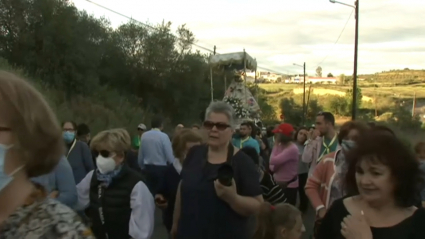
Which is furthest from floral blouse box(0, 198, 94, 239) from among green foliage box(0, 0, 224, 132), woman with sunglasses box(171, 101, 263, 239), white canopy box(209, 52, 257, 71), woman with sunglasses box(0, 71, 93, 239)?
white canopy box(209, 52, 257, 71)

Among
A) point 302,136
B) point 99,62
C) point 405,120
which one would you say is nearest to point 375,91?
point 405,120

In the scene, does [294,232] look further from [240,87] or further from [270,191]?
[240,87]

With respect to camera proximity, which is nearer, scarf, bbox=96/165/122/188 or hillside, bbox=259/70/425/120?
scarf, bbox=96/165/122/188

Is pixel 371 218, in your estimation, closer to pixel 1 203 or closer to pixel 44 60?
pixel 1 203

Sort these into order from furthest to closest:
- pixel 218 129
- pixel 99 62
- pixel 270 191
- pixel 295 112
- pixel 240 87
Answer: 1. pixel 295 112
2. pixel 99 62
3. pixel 240 87
4. pixel 270 191
5. pixel 218 129

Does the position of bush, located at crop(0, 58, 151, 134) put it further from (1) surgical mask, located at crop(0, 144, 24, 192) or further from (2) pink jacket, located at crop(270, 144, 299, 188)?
(1) surgical mask, located at crop(0, 144, 24, 192)

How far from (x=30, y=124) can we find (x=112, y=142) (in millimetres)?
3130

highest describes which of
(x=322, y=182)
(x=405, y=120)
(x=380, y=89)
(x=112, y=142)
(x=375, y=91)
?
(x=112, y=142)

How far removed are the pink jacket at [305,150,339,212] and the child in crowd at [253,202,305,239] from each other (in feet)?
4.04

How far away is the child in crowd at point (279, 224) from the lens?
4172 mm

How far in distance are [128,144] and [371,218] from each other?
98.2 inches

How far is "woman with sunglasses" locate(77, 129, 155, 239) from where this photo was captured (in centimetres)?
468

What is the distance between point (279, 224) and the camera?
4.18 m

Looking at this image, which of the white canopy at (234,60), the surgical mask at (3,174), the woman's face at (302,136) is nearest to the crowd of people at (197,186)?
the surgical mask at (3,174)
